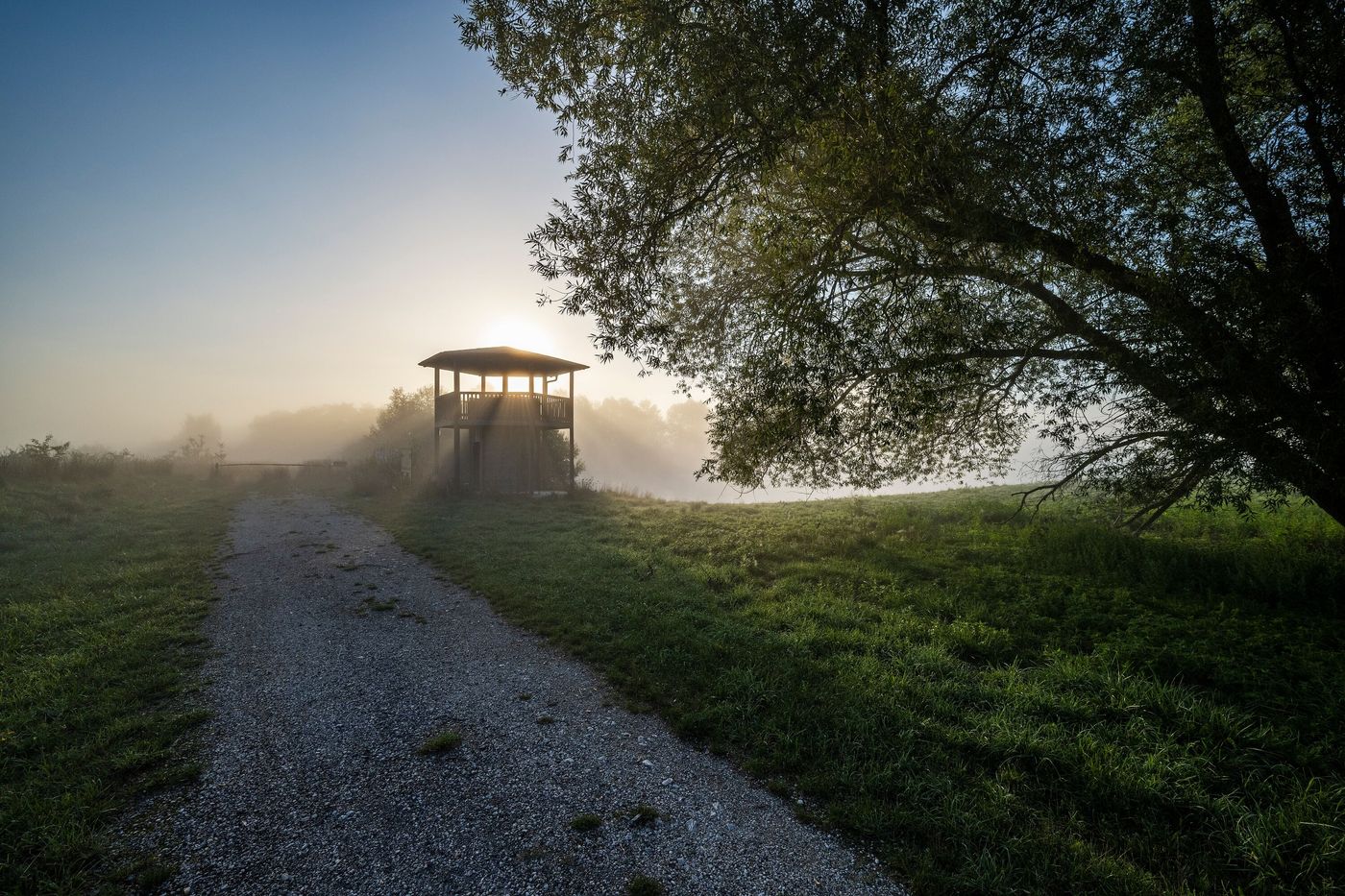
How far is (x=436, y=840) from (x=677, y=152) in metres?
7.21

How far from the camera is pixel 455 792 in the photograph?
3961 millimetres

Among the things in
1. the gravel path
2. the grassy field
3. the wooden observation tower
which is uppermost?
the wooden observation tower

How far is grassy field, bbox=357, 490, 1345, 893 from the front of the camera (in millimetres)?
3391

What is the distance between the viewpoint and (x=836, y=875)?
10.5 ft

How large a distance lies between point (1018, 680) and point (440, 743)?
→ 212 inches

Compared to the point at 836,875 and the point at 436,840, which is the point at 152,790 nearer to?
the point at 436,840

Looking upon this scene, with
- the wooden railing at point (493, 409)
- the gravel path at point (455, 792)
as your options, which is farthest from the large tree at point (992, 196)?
the wooden railing at point (493, 409)

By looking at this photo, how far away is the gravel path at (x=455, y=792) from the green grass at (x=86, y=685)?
37 centimetres

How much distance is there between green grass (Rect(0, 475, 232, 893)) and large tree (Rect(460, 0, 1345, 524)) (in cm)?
631

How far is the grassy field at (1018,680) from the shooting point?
11.1ft

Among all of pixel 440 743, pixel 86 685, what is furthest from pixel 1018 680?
pixel 86 685

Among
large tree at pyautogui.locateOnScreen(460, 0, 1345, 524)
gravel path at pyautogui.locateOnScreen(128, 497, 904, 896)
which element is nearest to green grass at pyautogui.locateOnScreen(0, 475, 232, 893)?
gravel path at pyautogui.locateOnScreen(128, 497, 904, 896)

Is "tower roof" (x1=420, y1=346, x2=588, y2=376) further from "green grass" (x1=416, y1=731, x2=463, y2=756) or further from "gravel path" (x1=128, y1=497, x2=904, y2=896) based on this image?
"green grass" (x1=416, y1=731, x2=463, y2=756)

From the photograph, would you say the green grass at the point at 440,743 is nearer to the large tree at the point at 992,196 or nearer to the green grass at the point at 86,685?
the green grass at the point at 86,685
